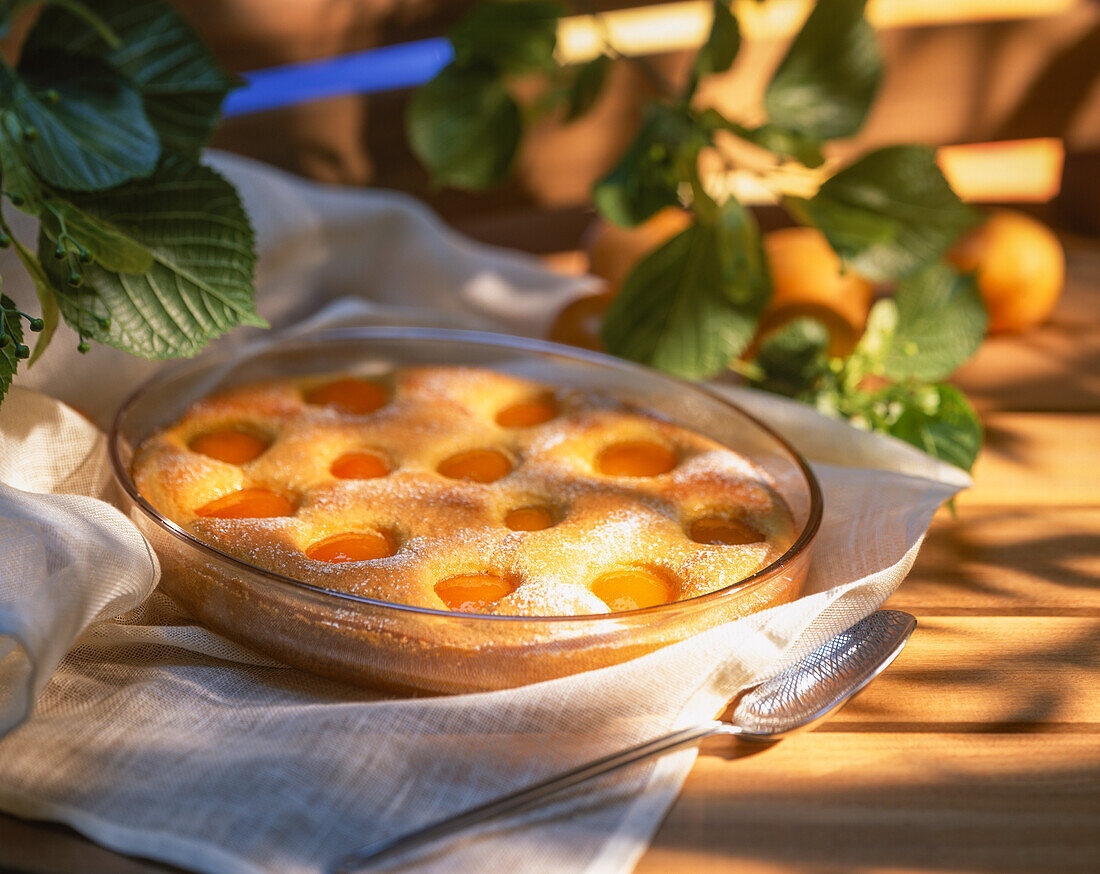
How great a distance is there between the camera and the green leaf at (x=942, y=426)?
2.28ft

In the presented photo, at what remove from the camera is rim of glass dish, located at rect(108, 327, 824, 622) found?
1.51 ft

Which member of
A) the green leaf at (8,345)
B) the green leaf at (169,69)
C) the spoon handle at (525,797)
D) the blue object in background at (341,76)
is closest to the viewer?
the spoon handle at (525,797)

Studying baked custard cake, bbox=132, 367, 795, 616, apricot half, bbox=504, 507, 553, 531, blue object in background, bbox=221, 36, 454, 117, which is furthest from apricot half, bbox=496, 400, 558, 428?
blue object in background, bbox=221, 36, 454, 117

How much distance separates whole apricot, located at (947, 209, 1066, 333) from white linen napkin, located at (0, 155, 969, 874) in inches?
14.8

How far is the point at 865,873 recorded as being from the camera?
1.32ft

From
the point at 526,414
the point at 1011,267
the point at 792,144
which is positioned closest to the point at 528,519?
the point at 526,414


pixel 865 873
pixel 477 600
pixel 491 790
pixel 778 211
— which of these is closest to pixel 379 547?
pixel 477 600

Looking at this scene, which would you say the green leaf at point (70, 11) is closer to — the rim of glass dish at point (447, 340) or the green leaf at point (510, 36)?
the rim of glass dish at point (447, 340)

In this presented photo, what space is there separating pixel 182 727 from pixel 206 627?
8 cm

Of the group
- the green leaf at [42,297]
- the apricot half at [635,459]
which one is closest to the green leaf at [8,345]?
the green leaf at [42,297]

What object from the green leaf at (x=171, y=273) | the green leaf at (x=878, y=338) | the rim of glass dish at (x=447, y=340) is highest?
the green leaf at (x=171, y=273)

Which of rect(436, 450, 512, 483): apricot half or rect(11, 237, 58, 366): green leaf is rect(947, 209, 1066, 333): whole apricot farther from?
rect(11, 237, 58, 366): green leaf

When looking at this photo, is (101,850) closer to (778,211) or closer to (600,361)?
(600,361)

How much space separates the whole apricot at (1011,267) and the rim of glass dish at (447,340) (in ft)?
1.12
